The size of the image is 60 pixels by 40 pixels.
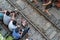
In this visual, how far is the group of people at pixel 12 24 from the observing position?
536 inches

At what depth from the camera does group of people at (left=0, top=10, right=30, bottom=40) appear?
44.7 ft

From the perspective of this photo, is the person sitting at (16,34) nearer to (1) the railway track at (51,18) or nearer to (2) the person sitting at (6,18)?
(2) the person sitting at (6,18)

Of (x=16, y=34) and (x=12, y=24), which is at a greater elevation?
(x=12, y=24)

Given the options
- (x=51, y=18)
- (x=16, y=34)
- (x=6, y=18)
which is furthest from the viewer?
(x=51, y=18)

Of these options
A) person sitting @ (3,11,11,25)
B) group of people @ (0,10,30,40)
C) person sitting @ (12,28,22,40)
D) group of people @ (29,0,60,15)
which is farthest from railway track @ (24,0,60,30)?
person sitting @ (12,28,22,40)

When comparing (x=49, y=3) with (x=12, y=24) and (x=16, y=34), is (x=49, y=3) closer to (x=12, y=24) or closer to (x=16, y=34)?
(x=12, y=24)

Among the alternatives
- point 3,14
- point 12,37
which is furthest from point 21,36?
point 3,14

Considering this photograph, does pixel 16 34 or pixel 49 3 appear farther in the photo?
pixel 49 3

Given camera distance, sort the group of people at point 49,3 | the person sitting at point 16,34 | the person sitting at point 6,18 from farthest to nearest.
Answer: the group of people at point 49,3, the person sitting at point 6,18, the person sitting at point 16,34

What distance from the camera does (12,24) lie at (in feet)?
44.8

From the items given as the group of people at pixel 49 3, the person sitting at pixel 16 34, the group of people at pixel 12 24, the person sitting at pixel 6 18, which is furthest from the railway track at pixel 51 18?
the person sitting at pixel 16 34

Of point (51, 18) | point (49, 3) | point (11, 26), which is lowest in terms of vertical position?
point (51, 18)

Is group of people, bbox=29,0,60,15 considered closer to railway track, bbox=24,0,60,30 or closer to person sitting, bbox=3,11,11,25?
railway track, bbox=24,0,60,30

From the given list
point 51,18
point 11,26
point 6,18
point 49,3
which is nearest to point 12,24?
point 11,26
